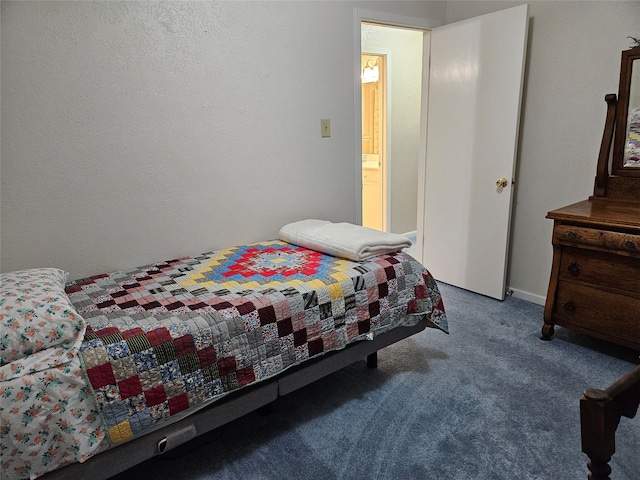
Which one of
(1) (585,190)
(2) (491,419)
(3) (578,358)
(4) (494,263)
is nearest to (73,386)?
(2) (491,419)

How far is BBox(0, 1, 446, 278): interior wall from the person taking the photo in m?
1.82

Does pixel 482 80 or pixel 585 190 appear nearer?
pixel 585 190

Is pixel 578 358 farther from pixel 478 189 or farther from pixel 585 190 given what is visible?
pixel 478 189

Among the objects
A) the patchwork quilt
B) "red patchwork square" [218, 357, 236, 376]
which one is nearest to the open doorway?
the patchwork quilt

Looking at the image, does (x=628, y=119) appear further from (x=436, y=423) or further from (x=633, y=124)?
(x=436, y=423)

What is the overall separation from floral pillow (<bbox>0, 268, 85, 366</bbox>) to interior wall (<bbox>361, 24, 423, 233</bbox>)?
355 cm

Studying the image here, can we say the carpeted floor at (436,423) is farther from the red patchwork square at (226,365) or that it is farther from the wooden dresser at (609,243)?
the red patchwork square at (226,365)

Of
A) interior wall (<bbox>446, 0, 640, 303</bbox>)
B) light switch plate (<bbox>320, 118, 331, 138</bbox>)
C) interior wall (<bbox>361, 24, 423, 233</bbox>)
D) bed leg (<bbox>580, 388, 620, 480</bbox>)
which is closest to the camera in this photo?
bed leg (<bbox>580, 388, 620, 480</bbox>)

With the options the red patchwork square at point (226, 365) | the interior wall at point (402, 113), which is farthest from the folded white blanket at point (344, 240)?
the interior wall at point (402, 113)

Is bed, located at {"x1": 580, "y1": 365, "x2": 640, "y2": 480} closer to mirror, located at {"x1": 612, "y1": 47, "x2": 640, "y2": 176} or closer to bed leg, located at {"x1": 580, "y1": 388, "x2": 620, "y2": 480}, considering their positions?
bed leg, located at {"x1": 580, "y1": 388, "x2": 620, "y2": 480}

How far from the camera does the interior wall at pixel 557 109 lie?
2420mm

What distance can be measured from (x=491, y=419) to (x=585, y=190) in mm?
1635

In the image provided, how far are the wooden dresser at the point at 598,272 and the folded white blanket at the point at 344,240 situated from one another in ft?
2.94

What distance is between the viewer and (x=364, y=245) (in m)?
2.04
